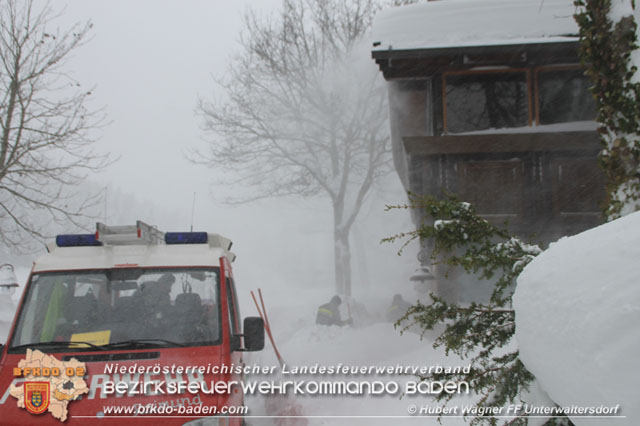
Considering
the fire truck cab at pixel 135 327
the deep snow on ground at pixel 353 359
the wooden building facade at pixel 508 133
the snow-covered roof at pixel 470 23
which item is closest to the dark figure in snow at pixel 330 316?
the deep snow on ground at pixel 353 359

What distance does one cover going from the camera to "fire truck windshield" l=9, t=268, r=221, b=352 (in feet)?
11.9

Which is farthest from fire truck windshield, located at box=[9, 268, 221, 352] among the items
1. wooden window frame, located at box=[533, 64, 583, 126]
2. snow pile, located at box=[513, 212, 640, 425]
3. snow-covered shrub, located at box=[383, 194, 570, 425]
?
wooden window frame, located at box=[533, 64, 583, 126]

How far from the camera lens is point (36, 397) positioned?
3.13 m

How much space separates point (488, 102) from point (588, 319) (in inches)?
358

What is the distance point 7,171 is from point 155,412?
34.4 feet

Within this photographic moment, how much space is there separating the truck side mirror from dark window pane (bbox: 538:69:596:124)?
8318mm

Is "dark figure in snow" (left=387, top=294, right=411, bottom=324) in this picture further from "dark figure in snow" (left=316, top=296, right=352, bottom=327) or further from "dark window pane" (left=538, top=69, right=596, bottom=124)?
A: "dark window pane" (left=538, top=69, right=596, bottom=124)

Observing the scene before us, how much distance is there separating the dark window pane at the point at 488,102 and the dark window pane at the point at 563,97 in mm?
378

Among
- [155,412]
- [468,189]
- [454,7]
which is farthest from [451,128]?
[155,412]

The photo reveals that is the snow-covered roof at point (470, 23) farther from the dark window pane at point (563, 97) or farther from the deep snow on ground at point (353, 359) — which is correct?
the deep snow on ground at point (353, 359)

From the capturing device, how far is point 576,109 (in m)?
9.85

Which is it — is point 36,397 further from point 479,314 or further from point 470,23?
point 470,23

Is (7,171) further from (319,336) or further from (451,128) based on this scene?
(451,128)

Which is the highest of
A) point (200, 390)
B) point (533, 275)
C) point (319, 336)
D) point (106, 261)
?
point (533, 275)
